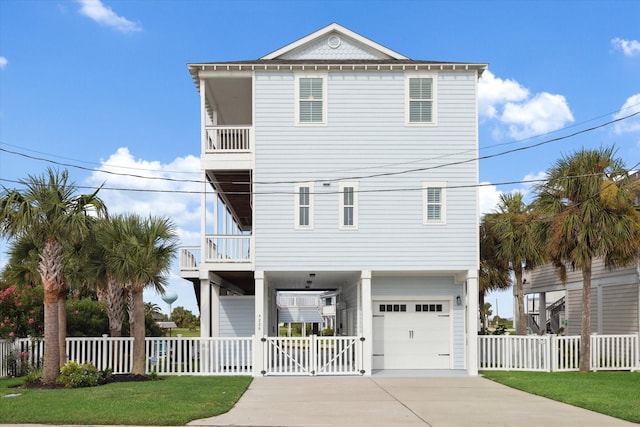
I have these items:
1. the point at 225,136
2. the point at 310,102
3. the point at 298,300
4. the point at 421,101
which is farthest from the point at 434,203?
the point at 298,300

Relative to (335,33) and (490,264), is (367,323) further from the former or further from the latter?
(490,264)

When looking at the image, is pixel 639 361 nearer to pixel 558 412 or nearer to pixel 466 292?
pixel 466 292

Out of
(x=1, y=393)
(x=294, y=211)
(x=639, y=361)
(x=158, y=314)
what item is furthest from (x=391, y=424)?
(x=158, y=314)

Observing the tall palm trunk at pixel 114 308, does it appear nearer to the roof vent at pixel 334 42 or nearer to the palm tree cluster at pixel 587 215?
the roof vent at pixel 334 42

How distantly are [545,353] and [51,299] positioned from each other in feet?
47.8

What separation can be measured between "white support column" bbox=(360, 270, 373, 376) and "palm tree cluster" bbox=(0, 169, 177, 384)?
5.75 metres

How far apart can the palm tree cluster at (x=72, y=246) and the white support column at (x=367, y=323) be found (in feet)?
18.9

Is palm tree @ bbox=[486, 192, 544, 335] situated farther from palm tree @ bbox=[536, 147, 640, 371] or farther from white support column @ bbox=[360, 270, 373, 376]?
white support column @ bbox=[360, 270, 373, 376]

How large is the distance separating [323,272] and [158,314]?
116 ft

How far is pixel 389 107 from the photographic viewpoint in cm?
2267

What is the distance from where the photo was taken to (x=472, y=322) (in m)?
22.1

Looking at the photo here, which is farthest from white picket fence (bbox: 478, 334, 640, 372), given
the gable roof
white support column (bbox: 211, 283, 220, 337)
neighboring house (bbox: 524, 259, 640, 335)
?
the gable roof

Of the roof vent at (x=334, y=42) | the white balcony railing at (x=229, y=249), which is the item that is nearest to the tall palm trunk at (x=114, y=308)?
the white balcony railing at (x=229, y=249)

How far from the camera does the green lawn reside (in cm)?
1450
